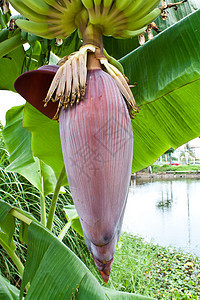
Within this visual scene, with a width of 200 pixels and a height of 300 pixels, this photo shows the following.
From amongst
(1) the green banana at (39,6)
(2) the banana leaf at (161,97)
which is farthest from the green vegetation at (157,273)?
(1) the green banana at (39,6)

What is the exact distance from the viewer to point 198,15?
1.54 ft

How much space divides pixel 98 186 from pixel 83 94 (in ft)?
0.24

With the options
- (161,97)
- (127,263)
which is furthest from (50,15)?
(127,263)

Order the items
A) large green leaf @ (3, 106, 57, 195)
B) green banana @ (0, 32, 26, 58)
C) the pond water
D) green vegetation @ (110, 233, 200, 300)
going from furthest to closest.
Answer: the pond water < green vegetation @ (110, 233, 200, 300) < large green leaf @ (3, 106, 57, 195) < green banana @ (0, 32, 26, 58)

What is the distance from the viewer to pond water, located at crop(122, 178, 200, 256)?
11.3 feet

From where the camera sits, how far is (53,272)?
484 mm

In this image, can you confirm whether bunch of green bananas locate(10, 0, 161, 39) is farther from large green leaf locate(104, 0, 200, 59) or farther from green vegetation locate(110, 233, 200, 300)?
green vegetation locate(110, 233, 200, 300)

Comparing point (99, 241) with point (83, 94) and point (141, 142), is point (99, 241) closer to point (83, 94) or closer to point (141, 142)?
point (83, 94)

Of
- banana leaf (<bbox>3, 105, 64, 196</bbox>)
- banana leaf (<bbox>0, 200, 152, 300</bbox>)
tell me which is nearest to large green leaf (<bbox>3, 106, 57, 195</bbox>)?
banana leaf (<bbox>3, 105, 64, 196</bbox>)

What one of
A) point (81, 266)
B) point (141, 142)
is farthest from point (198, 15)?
point (81, 266)

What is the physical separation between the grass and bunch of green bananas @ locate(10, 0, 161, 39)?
4.04ft

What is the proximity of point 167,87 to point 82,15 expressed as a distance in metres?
0.22

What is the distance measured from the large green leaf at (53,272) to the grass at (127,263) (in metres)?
0.89

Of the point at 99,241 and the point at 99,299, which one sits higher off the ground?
the point at 99,241
